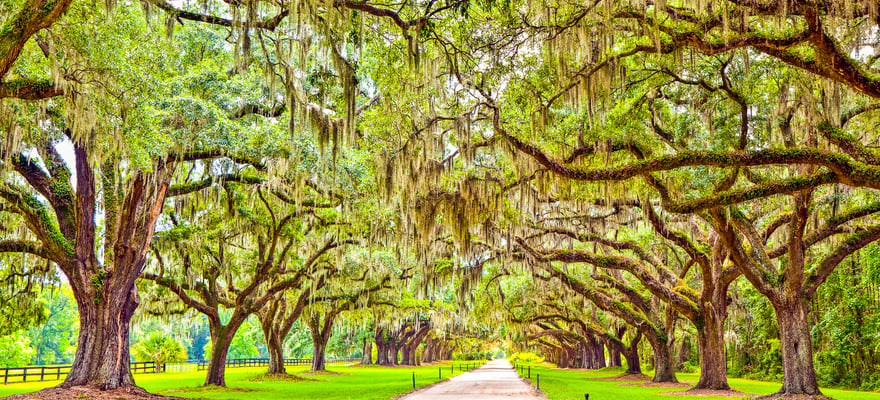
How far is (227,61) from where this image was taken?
13914mm

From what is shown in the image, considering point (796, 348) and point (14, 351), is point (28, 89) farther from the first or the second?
point (14, 351)

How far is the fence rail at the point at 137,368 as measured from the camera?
89.1ft

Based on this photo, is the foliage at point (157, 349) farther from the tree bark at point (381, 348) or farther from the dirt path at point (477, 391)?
the dirt path at point (477, 391)

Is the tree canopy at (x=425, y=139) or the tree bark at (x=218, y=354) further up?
the tree canopy at (x=425, y=139)

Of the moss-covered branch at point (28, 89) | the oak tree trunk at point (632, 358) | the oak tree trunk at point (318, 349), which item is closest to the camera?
the moss-covered branch at point (28, 89)

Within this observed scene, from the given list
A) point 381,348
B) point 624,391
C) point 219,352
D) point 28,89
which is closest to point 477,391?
point 624,391

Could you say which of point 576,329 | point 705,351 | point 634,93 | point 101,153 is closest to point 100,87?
point 101,153

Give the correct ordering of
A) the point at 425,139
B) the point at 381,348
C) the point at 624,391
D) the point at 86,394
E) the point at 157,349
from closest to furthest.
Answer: the point at 425,139 < the point at 86,394 < the point at 624,391 < the point at 157,349 < the point at 381,348

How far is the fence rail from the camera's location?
27.2 m

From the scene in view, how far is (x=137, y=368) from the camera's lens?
128 feet

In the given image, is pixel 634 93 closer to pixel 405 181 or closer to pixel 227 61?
pixel 405 181

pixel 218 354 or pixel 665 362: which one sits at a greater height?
pixel 218 354

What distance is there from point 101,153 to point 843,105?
1442 cm

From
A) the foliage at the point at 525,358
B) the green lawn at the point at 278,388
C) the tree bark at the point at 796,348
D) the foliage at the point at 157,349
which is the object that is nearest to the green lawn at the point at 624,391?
the tree bark at the point at 796,348
